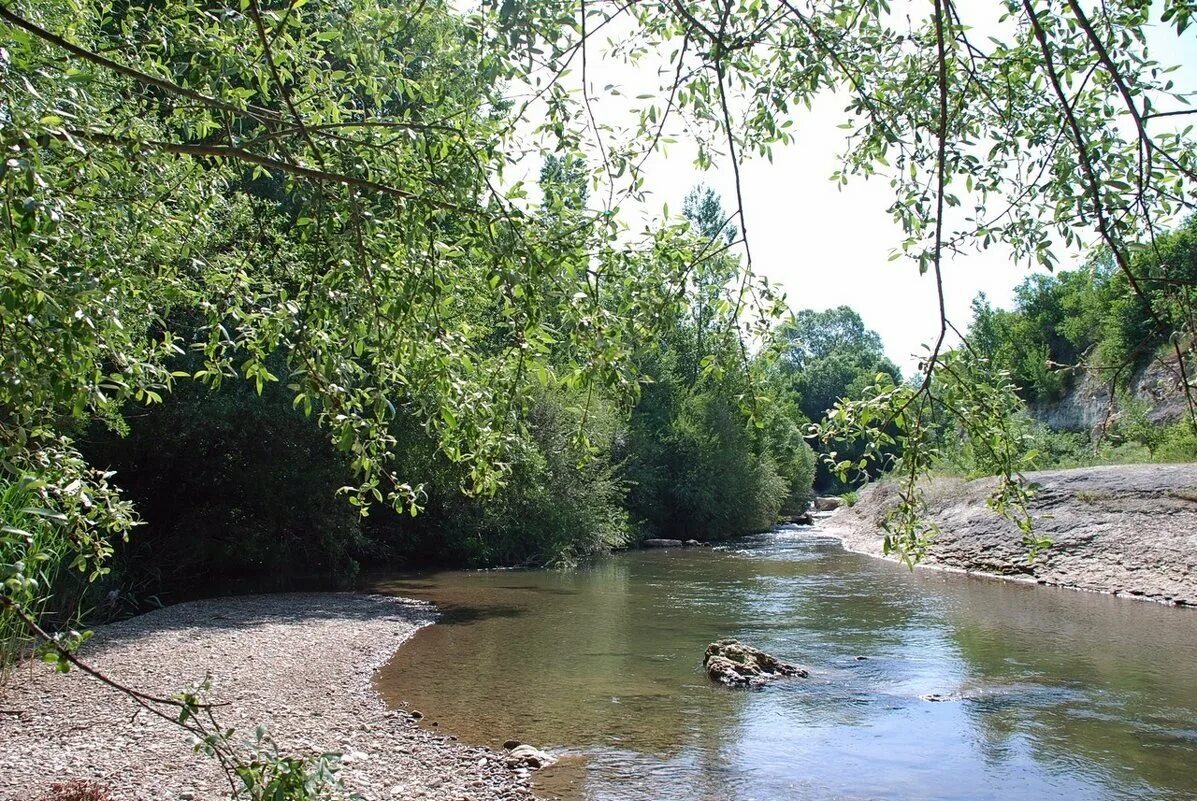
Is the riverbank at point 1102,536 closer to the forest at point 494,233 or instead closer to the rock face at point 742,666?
the rock face at point 742,666

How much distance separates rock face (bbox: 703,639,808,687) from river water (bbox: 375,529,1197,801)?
0.24 metres

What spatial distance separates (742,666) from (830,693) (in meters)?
1.13

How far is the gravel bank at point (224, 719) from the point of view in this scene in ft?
23.8

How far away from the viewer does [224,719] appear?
8.98m

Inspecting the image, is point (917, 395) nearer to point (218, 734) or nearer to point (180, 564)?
point (218, 734)

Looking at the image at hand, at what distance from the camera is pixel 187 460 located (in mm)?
19000

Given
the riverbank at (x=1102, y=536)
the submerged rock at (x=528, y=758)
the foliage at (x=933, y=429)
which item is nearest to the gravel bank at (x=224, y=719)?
the submerged rock at (x=528, y=758)

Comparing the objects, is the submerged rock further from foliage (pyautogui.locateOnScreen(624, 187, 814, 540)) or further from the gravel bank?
foliage (pyautogui.locateOnScreen(624, 187, 814, 540))

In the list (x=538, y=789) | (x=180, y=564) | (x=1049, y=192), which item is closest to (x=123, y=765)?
(x=538, y=789)

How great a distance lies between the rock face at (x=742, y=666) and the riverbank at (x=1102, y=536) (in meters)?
6.16

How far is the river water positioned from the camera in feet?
26.7

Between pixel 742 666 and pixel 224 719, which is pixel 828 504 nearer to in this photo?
pixel 742 666

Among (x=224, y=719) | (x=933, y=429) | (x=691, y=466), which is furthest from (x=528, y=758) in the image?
(x=691, y=466)

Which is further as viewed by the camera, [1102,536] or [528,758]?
[1102,536]
